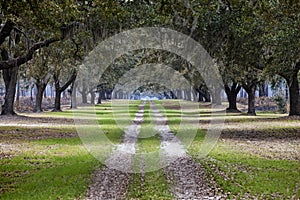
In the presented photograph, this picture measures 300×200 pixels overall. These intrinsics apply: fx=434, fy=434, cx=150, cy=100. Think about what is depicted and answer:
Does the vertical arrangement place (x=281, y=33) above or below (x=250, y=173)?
above

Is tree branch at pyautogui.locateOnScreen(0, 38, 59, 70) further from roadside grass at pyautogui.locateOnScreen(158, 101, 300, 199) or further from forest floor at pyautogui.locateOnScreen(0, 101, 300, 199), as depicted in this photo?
roadside grass at pyautogui.locateOnScreen(158, 101, 300, 199)

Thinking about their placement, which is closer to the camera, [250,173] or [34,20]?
[250,173]

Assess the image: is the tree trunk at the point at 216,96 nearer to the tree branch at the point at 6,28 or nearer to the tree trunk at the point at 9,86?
the tree trunk at the point at 9,86

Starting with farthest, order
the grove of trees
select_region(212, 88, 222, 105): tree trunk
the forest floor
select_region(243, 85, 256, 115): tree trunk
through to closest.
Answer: select_region(212, 88, 222, 105): tree trunk
select_region(243, 85, 256, 115): tree trunk
the grove of trees
the forest floor

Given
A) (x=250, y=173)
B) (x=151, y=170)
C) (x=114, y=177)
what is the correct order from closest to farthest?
(x=114, y=177), (x=250, y=173), (x=151, y=170)

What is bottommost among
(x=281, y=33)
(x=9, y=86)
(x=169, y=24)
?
(x=9, y=86)

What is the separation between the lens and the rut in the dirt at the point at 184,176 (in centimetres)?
873

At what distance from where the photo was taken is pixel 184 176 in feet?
34.6

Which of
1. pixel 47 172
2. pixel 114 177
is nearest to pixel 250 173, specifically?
pixel 114 177

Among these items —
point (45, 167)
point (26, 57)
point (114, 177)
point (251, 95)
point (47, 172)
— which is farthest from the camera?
point (251, 95)

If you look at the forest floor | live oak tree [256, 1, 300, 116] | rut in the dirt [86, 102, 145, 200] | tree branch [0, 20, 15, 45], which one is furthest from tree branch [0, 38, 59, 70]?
live oak tree [256, 1, 300, 116]

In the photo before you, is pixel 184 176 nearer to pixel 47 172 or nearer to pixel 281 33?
pixel 47 172

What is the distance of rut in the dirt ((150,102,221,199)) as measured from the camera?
873 centimetres

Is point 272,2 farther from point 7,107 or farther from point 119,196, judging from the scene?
point 7,107
